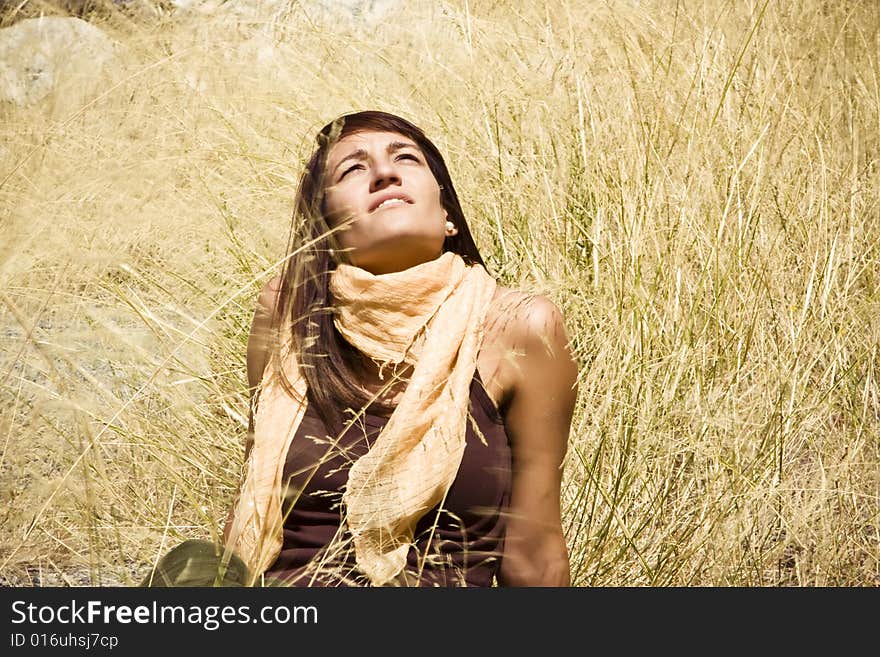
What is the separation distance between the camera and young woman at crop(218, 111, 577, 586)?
1659 millimetres

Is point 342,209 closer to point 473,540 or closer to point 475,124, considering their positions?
point 473,540

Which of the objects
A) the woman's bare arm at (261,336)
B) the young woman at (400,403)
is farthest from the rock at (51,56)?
the young woman at (400,403)

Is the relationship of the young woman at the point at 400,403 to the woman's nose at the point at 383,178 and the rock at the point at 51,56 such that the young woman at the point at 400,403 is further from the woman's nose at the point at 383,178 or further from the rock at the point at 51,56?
the rock at the point at 51,56

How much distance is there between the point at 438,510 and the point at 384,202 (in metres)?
0.55

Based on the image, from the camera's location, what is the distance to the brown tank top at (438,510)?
5.48 feet

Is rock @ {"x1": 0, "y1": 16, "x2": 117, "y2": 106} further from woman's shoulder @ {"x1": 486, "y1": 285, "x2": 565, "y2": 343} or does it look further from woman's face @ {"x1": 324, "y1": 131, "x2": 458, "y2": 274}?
woman's shoulder @ {"x1": 486, "y1": 285, "x2": 565, "y2": 343}

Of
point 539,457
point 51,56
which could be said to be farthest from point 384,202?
point 51,56

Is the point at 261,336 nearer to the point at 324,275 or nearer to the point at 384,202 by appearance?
the point at 324,275

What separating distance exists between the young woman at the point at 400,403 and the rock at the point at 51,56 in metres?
1.06

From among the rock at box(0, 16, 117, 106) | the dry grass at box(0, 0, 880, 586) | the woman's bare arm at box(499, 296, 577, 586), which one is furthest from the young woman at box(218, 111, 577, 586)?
the rock at box(0, 16, 117, 106)

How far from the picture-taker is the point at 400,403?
5.61 ft

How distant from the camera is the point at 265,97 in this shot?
2.99 meters

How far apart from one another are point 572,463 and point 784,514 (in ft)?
1.49

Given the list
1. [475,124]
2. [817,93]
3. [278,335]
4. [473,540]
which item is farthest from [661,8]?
[473,540]
